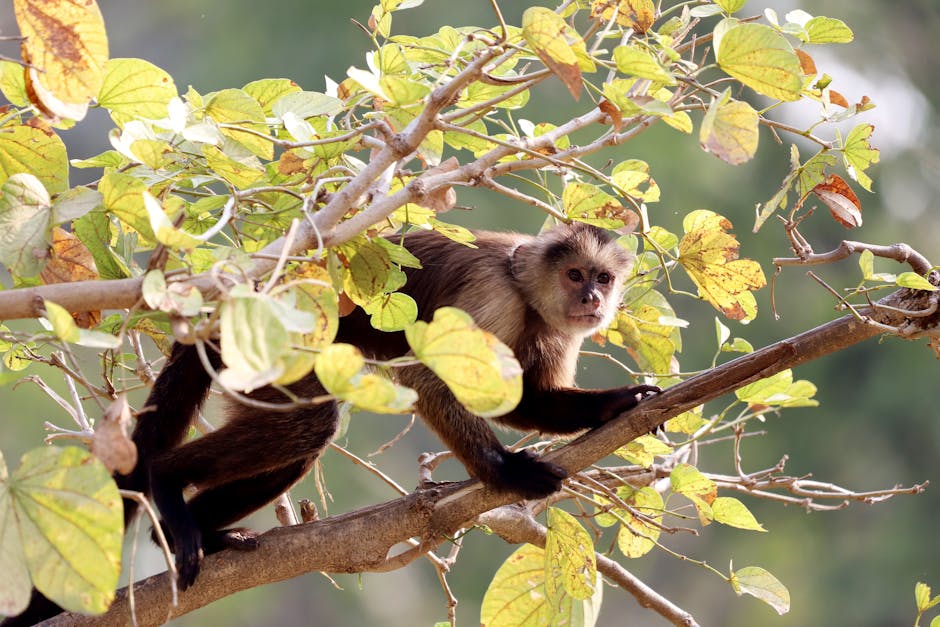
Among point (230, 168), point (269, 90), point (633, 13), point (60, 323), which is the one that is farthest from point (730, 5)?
point (60, 323)

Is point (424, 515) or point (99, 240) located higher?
point (99, 240)

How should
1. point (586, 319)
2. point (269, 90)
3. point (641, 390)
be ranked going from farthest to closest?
1. point (586, 319)
2. point (641, 390)
3. point (269, 90)

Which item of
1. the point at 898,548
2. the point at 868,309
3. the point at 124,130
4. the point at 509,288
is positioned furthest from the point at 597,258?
the point at 898,548

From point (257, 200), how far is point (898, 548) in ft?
48.4

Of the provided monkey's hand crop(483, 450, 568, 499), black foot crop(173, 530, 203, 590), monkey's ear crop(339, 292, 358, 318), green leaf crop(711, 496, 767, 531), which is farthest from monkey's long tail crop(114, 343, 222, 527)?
green leaf crop(711, 496, 767, 531)

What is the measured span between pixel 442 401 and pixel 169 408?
1098 mm

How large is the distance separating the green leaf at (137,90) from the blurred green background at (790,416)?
1206 cm

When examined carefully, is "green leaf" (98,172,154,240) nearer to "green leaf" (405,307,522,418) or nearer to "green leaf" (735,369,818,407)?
"green leaf" (405,307,522,418)

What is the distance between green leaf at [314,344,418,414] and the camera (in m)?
2.06

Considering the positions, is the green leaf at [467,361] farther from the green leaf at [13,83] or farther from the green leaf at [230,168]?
the green leaf at [13,83]

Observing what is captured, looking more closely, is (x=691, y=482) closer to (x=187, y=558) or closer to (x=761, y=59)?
(x=761, y=59)

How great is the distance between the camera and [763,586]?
Answer: 12.4ft

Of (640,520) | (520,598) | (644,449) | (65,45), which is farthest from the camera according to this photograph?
(644,449)

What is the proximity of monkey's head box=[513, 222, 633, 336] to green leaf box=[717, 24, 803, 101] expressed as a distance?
2.04 meters
